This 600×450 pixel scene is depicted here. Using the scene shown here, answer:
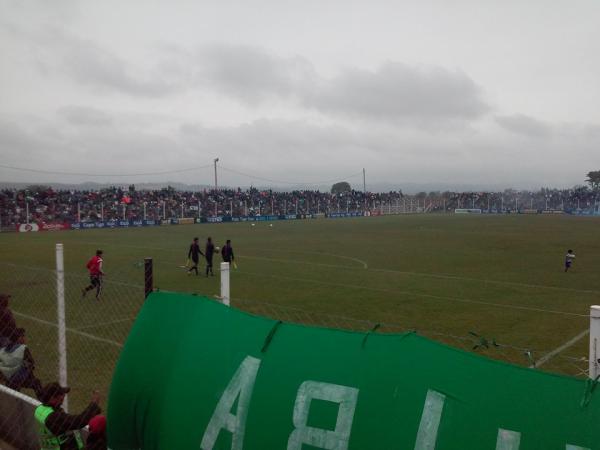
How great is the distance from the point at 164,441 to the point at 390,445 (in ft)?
5.53

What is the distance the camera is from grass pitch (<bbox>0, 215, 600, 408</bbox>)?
9484 mm

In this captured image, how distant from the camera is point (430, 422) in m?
2.70

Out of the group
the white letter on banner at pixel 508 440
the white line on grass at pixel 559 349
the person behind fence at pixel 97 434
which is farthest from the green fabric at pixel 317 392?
the white line on grass at pixel 559 349

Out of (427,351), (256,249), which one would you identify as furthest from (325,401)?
(256,249)

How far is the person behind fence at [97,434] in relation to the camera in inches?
161

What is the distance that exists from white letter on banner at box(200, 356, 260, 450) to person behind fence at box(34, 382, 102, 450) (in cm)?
151

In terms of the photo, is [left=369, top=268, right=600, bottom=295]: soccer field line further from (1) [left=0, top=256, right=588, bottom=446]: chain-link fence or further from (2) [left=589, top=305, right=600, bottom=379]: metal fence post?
(2) [left=589, top=305, right=600, bottom=379]: metal fence post

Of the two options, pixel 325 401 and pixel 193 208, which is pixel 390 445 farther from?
pixel 193 208

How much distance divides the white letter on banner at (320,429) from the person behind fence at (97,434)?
6.36ft

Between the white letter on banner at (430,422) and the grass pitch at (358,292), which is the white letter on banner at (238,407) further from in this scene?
the grass pitch at (358,292)

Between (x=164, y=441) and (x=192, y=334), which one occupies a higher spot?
(x=192, y=334)

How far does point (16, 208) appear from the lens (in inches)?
1999

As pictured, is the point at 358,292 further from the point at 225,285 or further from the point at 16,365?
the point at 225,285

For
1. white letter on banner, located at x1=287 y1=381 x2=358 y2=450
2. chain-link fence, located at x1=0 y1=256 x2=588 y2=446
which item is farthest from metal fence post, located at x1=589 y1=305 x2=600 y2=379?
white letter on banner, located at x1=287 y1=381 x2=358 y2=450
